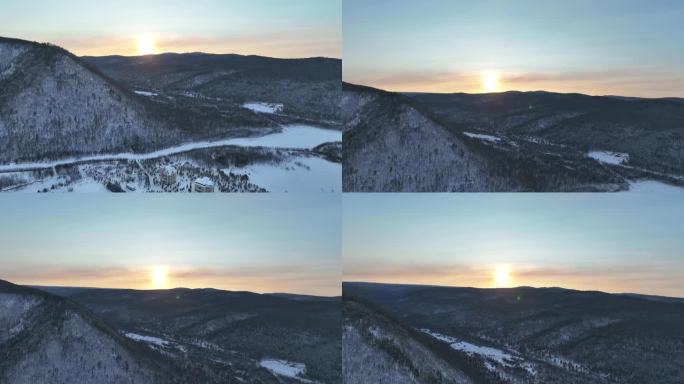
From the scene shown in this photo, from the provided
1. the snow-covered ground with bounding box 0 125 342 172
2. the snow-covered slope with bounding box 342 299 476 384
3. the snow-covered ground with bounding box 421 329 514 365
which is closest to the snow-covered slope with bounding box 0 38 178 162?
the snow-covered ground with bounding box 0 125 342 172

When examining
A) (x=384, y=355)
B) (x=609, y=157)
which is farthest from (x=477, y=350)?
(x=609, y=157)

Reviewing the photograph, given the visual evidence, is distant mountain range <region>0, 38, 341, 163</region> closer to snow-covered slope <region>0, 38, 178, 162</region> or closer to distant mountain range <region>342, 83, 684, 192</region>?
snow-covered slope <region>0, 38, 178, 162</region>

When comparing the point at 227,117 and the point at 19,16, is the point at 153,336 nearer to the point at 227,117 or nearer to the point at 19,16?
the point at 227,117

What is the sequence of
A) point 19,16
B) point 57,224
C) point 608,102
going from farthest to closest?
point 608,102, point 19,16, point 57,224

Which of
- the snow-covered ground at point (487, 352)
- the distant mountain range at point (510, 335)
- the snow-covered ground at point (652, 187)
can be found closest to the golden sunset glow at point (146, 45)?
the distant mountain range at point (510, 335)

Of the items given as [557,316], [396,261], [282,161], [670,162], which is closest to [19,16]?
[282,161]

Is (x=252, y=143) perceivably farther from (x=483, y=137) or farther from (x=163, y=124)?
(x=483, y=137)

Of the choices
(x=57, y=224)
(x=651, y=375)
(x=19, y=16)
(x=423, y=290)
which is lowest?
(x=651, y=375)
